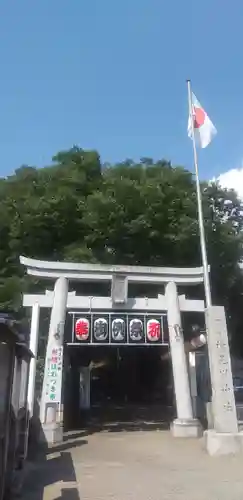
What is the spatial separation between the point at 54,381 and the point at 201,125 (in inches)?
354

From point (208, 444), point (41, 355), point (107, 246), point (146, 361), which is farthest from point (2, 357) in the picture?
point (146, 361)

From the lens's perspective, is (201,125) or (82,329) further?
(82,329)

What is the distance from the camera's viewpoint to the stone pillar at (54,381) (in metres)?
14.2

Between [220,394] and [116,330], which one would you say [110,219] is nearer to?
[116,330]

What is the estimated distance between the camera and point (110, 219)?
19.7 m

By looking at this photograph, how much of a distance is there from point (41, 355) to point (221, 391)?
37.9ft

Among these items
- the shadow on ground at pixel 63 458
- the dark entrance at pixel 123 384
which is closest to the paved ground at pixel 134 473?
the shadow on ground at pixel 63 458

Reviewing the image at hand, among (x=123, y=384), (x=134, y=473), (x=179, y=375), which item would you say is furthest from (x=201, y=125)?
(x=123, y=384)

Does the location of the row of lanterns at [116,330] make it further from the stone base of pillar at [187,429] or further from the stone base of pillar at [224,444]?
the stone base of pillar at [224,444]

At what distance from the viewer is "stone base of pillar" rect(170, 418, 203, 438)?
14469 millimetres

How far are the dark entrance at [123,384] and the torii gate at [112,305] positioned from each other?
589 centimetres

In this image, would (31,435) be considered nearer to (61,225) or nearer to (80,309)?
(80,309)

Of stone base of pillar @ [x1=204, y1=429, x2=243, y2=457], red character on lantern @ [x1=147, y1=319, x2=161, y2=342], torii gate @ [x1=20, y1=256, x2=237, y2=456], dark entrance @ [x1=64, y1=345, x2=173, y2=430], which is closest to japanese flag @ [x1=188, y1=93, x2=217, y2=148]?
torii gate @ [x1=20, y1=256, x2=237, y2=456]

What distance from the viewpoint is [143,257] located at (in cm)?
2058
